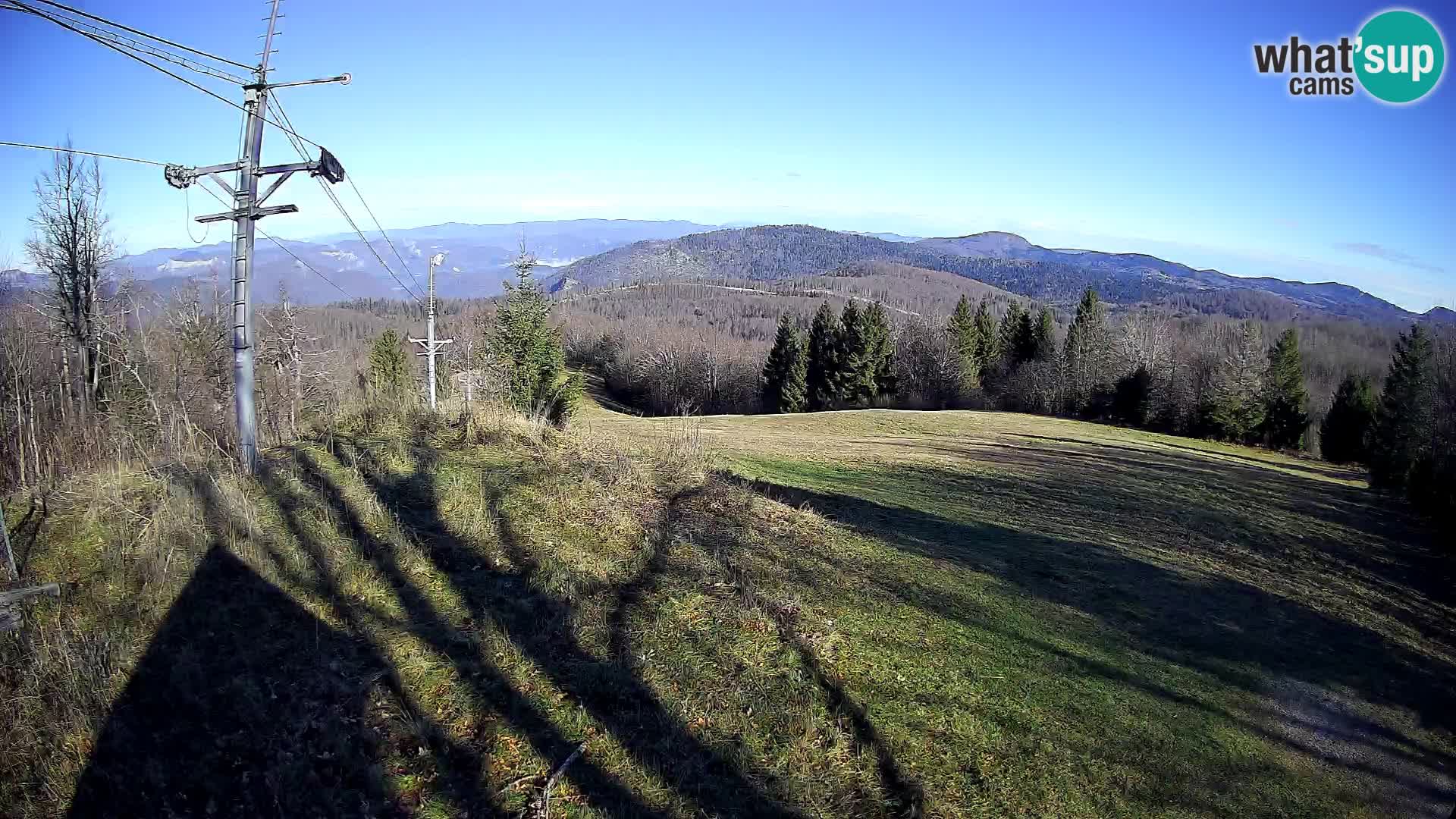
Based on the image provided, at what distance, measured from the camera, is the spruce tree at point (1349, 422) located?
Answer: 3916cm

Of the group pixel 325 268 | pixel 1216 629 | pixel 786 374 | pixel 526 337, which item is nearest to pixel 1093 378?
pixel 786 374

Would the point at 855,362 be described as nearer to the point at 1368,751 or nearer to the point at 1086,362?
the point at 1086,362

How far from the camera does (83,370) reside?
17.2 metres

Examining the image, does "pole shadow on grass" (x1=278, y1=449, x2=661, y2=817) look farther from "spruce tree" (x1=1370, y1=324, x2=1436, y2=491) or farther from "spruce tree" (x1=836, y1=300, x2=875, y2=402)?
"spruce tree" (x1=836, y1=300, x2=875, y2=402)

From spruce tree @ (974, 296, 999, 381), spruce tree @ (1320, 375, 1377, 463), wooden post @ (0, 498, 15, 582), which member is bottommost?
spruce tree @ (1320, 375, 1377, 463)

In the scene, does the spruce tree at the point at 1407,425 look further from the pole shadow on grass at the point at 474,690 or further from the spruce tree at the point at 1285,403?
the pole shadow on grass at the point at 474,690

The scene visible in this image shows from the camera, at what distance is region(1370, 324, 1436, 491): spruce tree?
19969mm

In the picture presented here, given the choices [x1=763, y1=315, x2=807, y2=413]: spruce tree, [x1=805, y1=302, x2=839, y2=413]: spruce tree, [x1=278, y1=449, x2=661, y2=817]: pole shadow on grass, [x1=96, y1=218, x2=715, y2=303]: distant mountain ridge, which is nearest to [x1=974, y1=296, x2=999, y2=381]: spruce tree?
[x1=805, y1=302, x2=839, y2=413]: spruce tree

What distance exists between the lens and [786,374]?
53.8 metres

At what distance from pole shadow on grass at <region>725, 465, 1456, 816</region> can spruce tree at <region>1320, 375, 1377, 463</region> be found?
41.0 metres

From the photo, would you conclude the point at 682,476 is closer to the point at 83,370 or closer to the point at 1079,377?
the point at 83,370

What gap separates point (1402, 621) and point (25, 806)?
12.7 m

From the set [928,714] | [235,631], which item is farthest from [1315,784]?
[235,631]

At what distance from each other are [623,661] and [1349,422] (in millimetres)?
50725
